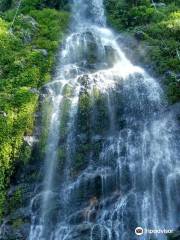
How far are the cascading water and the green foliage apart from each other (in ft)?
3.67

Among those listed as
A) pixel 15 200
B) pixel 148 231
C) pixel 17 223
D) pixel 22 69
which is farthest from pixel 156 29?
pixel 17 223

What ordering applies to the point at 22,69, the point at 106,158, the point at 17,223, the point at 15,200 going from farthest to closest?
the point at 22,69, the point at 106,158, the point at 15,200, the point at 17,223

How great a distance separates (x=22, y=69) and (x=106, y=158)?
26.6 ft

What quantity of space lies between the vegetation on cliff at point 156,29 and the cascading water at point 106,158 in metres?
0.91

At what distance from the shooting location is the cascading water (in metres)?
16.8

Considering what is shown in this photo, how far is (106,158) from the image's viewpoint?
1905 cm

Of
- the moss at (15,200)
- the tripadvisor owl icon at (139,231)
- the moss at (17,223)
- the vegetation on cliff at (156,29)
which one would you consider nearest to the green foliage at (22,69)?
the moss at (15,200)

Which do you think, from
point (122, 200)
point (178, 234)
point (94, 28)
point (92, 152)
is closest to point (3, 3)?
point (94, 28)

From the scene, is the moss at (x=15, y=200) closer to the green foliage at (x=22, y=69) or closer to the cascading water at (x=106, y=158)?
the green foliage at (x=22, y=69)

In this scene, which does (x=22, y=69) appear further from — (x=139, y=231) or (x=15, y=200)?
(x=139, y=231)

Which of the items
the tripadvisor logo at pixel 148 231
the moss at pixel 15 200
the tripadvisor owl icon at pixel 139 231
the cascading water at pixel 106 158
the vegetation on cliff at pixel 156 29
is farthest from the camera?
the vegetation on cliff at pixel 156 29

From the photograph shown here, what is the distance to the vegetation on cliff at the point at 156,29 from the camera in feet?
76.6

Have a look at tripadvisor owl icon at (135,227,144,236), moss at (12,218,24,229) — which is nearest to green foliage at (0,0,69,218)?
moss at (12,218,24,229)

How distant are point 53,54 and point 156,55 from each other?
19.0 ft
